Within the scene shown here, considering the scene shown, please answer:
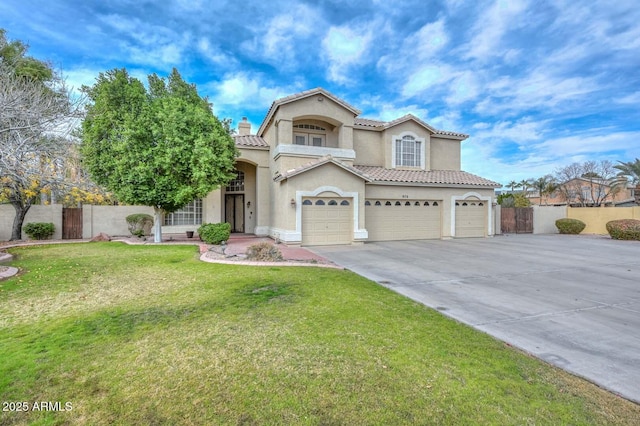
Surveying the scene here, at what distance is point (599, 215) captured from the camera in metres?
22.5

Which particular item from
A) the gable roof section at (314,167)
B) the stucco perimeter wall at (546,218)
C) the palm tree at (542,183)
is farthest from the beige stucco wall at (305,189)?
the palm tree at (542,183)

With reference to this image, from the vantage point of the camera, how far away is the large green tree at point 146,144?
1307cm

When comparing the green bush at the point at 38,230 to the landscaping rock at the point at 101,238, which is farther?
the landscaping rock at the point at 101,238

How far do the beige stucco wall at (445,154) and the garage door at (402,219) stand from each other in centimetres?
393

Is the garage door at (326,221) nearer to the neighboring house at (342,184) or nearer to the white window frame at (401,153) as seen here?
the neighboring house at (342,184)

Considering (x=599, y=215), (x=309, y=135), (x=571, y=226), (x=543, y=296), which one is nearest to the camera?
(x=543, y=296)

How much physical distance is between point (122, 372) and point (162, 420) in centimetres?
108

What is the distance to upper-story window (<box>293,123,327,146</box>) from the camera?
59.1ft

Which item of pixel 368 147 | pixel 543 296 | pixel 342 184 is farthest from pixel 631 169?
pixel 543 296

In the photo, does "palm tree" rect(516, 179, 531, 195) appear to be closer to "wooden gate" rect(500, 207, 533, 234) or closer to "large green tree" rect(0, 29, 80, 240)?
"wooden gate" rect(500, 207, 533, 234)

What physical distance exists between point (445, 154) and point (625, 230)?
36.3 feet

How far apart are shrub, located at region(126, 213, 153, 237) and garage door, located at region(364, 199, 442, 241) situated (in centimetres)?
1227

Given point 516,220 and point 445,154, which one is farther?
point 516,220

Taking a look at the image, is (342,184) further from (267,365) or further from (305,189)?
(267,365)
